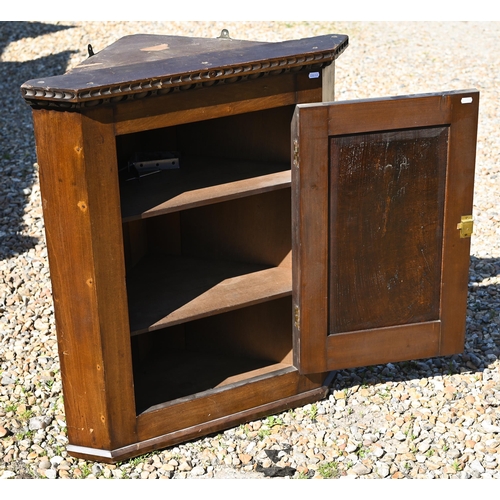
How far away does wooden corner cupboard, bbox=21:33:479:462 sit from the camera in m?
3.15

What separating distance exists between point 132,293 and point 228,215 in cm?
61

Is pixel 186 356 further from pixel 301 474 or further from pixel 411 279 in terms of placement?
pixel 411 279

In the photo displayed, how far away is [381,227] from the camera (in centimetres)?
352

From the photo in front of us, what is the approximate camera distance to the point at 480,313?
15.9 ft

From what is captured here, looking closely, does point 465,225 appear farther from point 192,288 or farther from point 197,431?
point 197,431

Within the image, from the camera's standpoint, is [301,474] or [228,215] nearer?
[301,474]

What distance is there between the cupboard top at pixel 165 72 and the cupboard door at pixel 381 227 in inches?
8.4

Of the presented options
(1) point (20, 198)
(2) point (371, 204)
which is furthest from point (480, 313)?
(1) point (20, 198)

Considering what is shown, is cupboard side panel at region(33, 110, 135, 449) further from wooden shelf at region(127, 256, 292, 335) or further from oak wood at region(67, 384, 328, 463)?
wooden shelf at region(127, 256, 292, 335)

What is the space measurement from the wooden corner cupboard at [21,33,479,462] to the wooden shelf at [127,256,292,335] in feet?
0.04

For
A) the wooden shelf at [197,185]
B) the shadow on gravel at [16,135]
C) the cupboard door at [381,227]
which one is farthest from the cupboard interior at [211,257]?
the shadow on gravel at [16,135]

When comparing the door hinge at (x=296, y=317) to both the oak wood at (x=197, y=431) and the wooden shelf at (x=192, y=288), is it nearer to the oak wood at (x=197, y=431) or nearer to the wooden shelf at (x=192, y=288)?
the wooden shelf at (x=192, y=288)

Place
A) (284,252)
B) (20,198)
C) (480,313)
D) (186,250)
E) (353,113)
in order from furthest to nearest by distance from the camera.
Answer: (20,198)
(480,313)
(186,250)
(284,252)
(353,113)

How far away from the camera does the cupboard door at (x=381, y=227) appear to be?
11.0 ft
